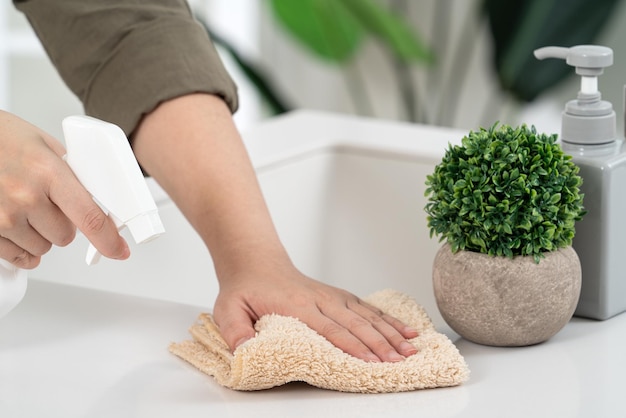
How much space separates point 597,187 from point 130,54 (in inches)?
14.1

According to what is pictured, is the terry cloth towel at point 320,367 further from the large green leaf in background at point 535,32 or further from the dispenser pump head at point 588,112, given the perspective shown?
the large green leaf in background at point 535,32

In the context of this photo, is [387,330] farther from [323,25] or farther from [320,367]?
Answer: [323,25]

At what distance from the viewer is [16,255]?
1.76ft

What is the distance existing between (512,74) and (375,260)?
1.23m

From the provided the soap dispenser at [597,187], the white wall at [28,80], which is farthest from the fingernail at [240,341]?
the white wall at [28,80]

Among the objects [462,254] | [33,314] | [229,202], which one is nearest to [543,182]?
[462,254]

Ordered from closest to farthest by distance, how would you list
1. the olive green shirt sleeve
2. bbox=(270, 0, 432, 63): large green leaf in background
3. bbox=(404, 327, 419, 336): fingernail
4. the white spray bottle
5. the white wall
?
1. the white spray bottle
2. bbox=(404, 327, 419, 336): fingernail
3. the olive green shirt sleeve
4. the white wall
5. bbox=(270, 0, 432, 63): large green leaf in background

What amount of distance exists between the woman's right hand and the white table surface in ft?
0.25

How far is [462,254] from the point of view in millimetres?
585

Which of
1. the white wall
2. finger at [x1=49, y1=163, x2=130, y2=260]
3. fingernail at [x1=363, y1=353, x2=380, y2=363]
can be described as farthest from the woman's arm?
the white wall

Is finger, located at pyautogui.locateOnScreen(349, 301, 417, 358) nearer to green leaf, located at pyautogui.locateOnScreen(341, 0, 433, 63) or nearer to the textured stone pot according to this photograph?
the textured stone pot

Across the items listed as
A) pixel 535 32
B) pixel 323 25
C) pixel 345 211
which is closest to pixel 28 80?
pixel 323 25

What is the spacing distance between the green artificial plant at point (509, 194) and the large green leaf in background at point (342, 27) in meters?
1.44

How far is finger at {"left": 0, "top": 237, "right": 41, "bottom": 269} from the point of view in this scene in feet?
1.74
